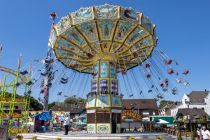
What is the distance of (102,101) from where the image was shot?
32.3 meters

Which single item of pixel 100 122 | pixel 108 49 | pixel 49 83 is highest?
pixel 108 49

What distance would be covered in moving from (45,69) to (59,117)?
22.3 m

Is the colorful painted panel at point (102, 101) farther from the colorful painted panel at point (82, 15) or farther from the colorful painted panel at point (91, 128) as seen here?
the colorful painted panel at point (82, 15)

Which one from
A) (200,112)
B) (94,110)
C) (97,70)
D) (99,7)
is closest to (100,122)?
(94,110)

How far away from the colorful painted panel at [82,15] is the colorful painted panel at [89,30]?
576mm

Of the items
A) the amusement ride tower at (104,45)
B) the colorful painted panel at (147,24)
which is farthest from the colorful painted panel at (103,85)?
the colorful painted panel at (147,24)

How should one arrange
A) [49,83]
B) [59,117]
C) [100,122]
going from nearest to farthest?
[100,122] → [49,83] → [59,117]

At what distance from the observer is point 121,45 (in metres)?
32.8

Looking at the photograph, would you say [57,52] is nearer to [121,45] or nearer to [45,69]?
[45,69]

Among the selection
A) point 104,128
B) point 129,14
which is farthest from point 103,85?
point 129,14

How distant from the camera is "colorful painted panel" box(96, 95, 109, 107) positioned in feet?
105

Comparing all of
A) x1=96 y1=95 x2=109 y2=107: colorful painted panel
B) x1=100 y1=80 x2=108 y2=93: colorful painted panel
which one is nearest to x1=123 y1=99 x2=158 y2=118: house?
x1=100 y1=80 x2=108 y2=93: colorful painted panel

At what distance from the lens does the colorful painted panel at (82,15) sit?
2902 centimetres

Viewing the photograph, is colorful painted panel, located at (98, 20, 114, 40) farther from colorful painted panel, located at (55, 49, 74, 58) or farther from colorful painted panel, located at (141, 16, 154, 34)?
colorful painted panel, located at (55, 49, 74, 58)
